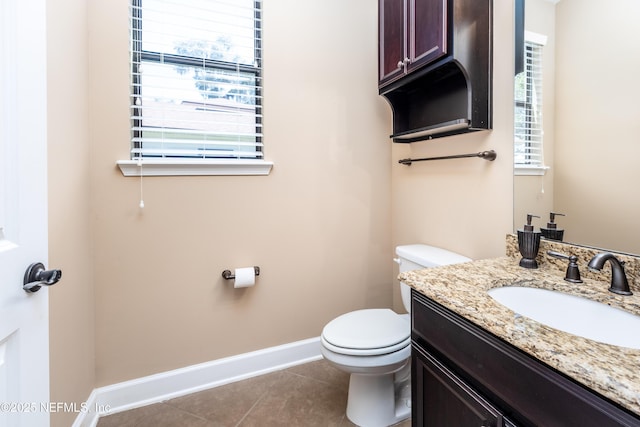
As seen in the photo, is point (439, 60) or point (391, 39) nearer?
point (439, 60)

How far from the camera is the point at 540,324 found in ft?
2.33

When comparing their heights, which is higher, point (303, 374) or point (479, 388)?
point (479, 388)

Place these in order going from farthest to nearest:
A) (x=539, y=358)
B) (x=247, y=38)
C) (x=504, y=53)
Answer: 1. (x=247, y=38)
2. (x=504, y=53)
3. (x=539, y=358)

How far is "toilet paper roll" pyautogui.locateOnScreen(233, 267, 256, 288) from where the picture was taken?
1687mm

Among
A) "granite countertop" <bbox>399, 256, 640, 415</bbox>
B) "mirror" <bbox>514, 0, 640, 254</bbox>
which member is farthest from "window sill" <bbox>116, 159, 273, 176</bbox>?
"mirror" <bbox>514, 0, 640, 254</bbox>

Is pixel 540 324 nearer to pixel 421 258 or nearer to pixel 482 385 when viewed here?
pixel 482 385

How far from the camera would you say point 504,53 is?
1.34 meters

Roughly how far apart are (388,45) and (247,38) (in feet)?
2.70

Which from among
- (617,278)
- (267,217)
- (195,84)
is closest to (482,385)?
(617,278)

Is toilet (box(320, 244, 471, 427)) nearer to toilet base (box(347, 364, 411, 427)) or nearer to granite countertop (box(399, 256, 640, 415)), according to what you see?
toilet base (box(347, 364, 411, 427))

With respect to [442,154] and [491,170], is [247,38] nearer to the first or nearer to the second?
[442,154]

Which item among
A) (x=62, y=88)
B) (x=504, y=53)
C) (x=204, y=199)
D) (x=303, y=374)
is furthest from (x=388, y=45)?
(x=303, y=374)

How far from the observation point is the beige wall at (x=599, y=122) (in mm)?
945

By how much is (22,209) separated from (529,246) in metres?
1.59
